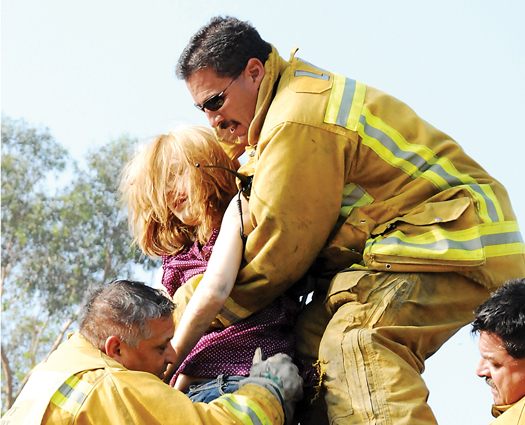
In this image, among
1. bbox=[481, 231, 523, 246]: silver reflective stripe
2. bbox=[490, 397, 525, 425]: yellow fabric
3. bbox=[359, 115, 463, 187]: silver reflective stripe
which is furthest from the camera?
bbox=[359, 115, 463, 187]: silver reflective stripe

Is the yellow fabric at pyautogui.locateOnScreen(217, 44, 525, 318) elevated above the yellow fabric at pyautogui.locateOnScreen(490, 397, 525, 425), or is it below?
above

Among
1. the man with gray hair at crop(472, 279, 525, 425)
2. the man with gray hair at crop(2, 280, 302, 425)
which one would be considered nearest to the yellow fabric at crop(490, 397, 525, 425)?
the man with gray hair at crop(472, 279, 525, 425)

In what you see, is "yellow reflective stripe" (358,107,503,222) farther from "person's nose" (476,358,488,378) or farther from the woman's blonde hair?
the woman's blonde hair

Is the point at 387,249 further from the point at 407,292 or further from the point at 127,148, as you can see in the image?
the point at 127,148

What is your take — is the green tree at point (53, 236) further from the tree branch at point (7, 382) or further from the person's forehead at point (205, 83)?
the person's forehead at point (205, 83)

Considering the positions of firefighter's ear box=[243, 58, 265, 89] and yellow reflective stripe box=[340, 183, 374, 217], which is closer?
yellow reflective stripe box=[340, 183, 374, 217]

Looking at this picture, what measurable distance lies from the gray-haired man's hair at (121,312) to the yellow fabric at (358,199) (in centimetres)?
46

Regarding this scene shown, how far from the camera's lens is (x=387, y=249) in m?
3.20

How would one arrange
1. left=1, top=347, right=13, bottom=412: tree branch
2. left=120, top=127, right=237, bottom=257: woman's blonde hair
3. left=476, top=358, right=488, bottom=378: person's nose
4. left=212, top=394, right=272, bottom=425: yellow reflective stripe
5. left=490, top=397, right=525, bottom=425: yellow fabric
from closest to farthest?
left=490, top=397, right=525, bottom=425: yellow fabric, left=212, top=394, right=272, bottom=425: yellow reflective stripe, left=476, top=358, right=488, bottom=378: person's nose, left=120, top=127, right=237, bottom=257: woman's blonde hair, left=1, top=347, right=13, bottom=412: tree branch

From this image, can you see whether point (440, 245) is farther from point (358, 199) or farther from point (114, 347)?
point (114, 347)

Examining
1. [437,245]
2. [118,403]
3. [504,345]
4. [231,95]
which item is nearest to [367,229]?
[437,245]

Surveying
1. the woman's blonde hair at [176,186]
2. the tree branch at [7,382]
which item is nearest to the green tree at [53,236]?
the tree branch at [7,382]

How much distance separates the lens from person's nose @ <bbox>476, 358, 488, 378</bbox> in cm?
306

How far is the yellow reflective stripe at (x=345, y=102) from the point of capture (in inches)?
133
